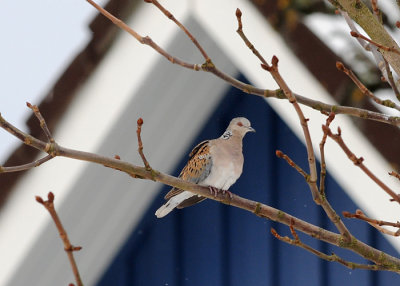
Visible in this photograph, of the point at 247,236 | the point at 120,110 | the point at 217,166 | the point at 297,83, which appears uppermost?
the point at 297,83

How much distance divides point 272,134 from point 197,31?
72 cm

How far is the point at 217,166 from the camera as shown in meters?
2.52

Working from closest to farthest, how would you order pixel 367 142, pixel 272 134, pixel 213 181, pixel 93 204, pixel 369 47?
pixel 369 47, pixel 213 181, pixel 367 142, pixel 93 204, pixel 272 134

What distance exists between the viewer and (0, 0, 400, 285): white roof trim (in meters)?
2.79

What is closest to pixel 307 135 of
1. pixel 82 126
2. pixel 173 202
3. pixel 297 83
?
pixel 173 202

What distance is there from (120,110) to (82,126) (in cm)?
14

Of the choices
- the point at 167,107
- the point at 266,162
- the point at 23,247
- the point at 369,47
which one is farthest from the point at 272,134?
the point at 369,47

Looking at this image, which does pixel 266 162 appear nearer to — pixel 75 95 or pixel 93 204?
pixel 93 204

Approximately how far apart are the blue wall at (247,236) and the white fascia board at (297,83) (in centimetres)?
55

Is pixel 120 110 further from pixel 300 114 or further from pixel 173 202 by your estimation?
pixel 300 114

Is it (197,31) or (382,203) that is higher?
(197,31)

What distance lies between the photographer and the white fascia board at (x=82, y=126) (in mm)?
2799

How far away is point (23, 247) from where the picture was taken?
282 centimetres

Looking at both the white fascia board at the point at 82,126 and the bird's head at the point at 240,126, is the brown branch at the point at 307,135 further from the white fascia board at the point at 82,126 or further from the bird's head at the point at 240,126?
the white fascia board at the point at 82,126
